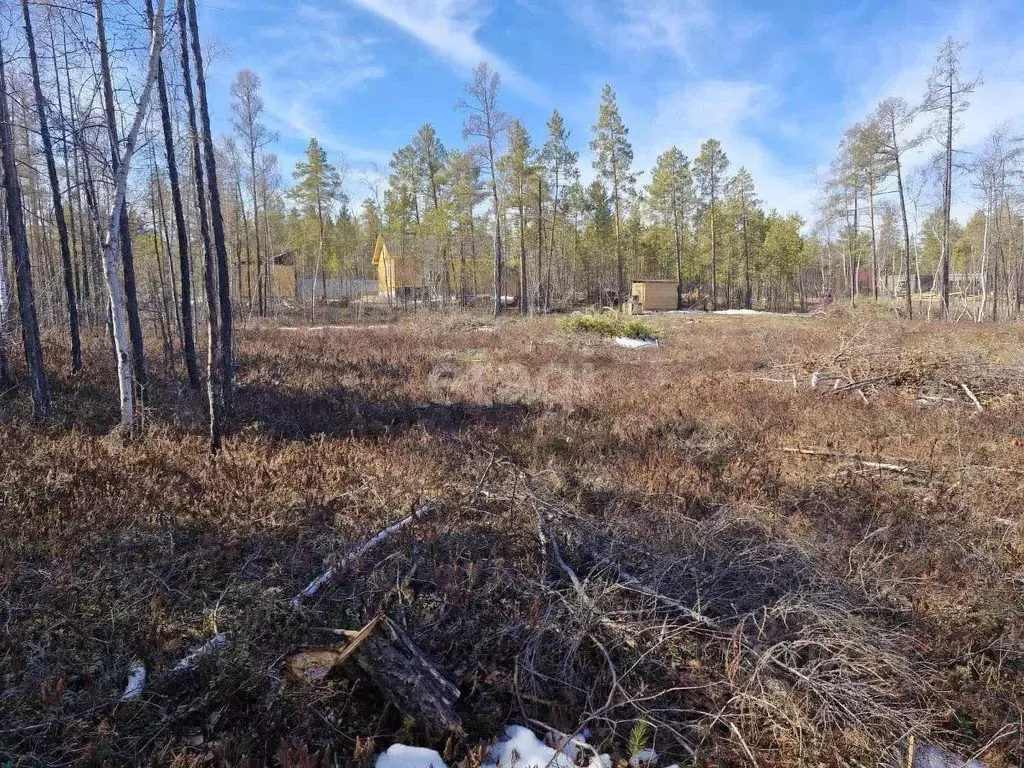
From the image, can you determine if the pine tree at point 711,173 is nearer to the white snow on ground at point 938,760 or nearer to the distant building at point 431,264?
the distant building at point 431,264

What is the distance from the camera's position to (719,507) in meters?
5.24

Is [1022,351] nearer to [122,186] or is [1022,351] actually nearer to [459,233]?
[122,186]

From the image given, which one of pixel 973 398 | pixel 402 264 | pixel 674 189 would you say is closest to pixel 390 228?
pixel 402 264

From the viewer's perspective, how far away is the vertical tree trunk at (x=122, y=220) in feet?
26.9

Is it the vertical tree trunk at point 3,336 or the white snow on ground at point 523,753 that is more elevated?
the vertical tree trunk at point 3,336

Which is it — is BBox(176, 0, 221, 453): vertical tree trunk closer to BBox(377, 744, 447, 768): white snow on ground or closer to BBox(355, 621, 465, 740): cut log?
BBox(355, 621, 465, 740): cut log

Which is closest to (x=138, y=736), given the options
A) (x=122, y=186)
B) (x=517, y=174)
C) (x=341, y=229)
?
(x=122, y=186)

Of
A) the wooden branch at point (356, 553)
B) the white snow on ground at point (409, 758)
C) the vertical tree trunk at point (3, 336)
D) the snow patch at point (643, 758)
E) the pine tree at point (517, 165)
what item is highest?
the pine tree at point (517, 165)

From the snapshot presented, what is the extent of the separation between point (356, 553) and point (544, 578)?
140 centimetres

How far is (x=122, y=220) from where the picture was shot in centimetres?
970

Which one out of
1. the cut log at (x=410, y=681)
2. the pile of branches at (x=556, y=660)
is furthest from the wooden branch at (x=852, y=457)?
the cut log at (x=410, y=681)

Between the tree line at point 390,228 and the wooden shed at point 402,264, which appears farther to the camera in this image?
the wooden shed at point 402,264

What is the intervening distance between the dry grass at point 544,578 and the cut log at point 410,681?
11 centimetres

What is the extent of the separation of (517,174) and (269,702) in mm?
33012
